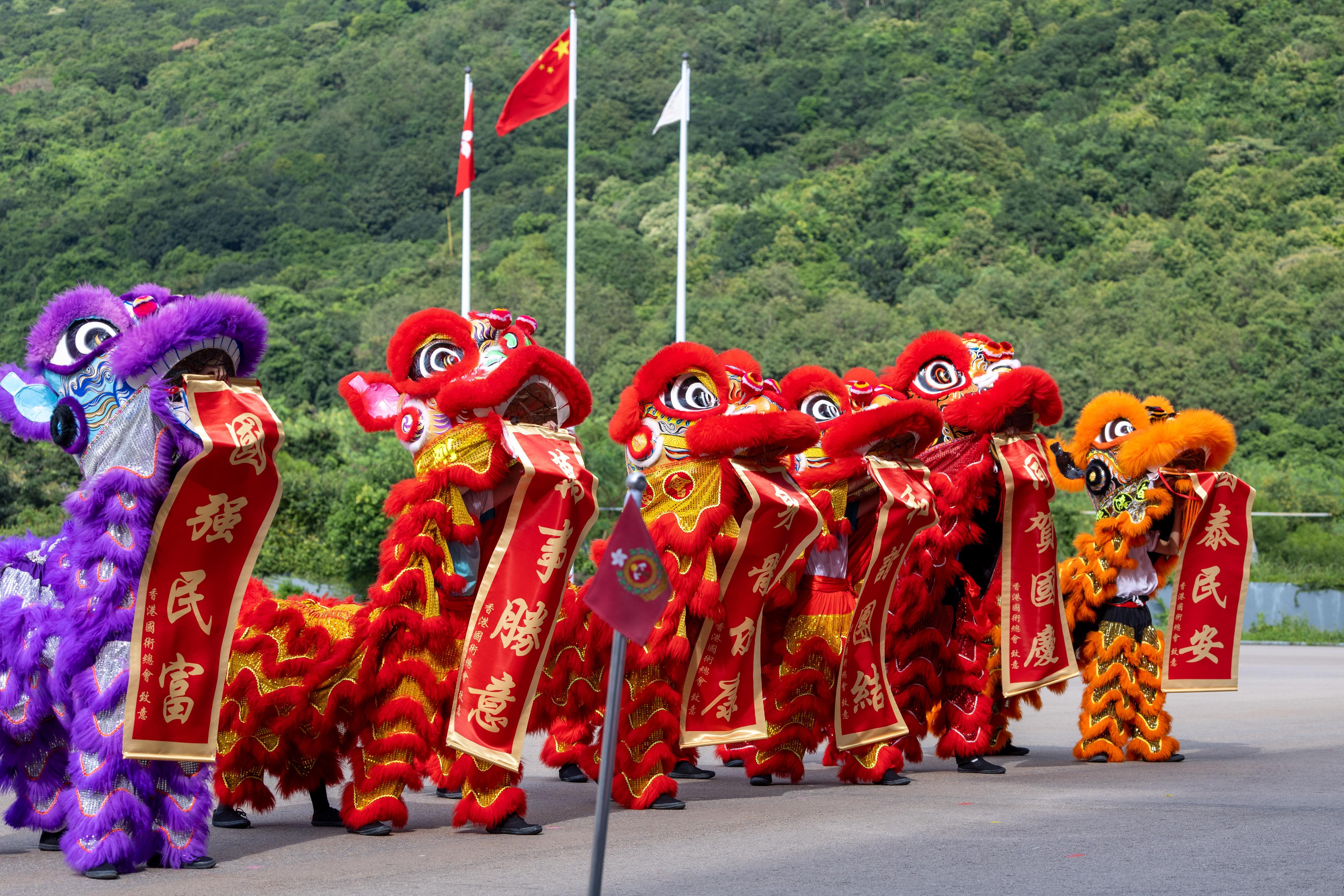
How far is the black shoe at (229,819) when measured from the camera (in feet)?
27.3

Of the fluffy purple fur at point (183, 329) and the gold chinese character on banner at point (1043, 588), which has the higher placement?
the fluffy purple fur at point (183, 329)

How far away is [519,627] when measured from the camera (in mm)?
7988

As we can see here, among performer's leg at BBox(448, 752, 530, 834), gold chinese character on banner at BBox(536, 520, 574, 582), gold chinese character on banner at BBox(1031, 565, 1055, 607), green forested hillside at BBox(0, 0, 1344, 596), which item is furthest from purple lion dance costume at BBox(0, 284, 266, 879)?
green forested hillside at BBox(0, 0, 1344, 596)

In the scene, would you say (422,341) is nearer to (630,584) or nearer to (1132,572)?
(630,584)

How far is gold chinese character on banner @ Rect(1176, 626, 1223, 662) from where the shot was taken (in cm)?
1151

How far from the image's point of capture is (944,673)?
10.6 meters

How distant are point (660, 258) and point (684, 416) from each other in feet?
169

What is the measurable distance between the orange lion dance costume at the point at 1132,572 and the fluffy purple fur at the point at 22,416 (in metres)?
6.85

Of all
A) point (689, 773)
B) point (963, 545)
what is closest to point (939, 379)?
point (963, 545)

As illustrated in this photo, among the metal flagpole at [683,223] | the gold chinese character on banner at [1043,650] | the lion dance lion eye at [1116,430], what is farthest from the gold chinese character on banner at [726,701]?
the metal flagpole at [683,223]

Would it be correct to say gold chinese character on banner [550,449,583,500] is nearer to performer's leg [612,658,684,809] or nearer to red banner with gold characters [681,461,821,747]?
performer's leg [612,658,684,809]

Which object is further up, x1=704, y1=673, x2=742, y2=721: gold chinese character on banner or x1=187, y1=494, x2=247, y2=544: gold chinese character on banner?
x1=187, y1=494, x2=247, y2=544: gold chinese character on banner

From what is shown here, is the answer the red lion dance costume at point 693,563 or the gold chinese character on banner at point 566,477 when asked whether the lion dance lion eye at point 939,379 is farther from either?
the gold chinese character on banner at point 566,477

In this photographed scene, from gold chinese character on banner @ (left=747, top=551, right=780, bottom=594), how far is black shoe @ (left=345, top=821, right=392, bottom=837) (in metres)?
2.50
